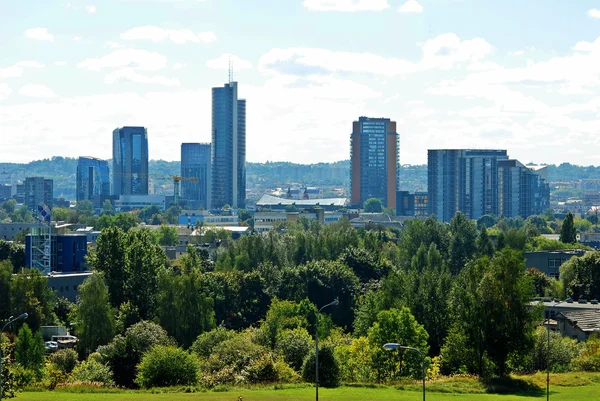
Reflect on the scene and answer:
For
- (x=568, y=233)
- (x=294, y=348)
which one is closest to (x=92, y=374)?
(x=294, y=348)

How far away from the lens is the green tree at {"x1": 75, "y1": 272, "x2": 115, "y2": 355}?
254 ft

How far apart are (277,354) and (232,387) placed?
9937 mm

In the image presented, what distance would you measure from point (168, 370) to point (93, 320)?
53.8 ft

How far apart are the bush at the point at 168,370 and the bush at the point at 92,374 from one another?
2.29 m

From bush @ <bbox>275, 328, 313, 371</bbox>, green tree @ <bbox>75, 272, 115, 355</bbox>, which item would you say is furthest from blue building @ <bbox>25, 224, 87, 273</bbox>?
bush @ <bbox>275, 328, 313, 371</bbox>

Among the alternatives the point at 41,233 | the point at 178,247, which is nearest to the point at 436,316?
the point at 41,233

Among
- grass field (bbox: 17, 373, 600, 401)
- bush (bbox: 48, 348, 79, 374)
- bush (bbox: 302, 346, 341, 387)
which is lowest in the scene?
bush (bbox: 48, 348, 79, 374)

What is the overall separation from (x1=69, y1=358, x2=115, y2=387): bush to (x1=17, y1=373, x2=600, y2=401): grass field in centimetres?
526

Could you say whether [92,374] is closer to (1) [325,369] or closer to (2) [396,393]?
(1) [325,369]

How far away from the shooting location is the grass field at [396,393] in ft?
180

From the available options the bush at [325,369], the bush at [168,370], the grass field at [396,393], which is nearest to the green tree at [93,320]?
the bush at [168,370]

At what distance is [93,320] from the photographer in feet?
256

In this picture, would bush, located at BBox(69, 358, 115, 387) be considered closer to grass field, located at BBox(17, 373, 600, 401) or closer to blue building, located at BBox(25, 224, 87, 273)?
grass field, located at BBox(17, 373, 600, 401)

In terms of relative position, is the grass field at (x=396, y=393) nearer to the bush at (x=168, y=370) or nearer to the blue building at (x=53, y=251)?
the bush at (x=168, y=370)
